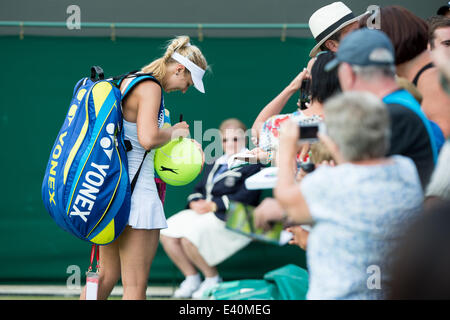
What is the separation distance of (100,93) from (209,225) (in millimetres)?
2300

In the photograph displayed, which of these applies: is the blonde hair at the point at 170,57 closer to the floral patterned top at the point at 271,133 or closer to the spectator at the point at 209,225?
→ the floral patterned top at the point at 271,133

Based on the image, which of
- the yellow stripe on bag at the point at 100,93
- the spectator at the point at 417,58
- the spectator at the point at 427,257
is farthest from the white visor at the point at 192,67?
the spectator at the point at 427,257

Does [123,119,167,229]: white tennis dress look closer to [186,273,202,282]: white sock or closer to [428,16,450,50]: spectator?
[428,16,450,50]: spectator

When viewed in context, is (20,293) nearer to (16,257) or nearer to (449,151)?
(16,257)

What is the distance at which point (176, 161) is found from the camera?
2.86 meters

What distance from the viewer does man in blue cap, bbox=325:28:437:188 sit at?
6.07ft

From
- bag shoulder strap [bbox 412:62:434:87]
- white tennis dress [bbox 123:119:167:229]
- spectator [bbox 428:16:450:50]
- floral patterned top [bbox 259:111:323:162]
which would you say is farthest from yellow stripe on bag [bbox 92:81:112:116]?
spectator [bbox 428:16:450:50]

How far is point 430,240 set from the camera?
123cm

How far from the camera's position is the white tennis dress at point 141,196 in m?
2.71

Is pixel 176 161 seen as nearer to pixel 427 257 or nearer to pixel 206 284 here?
pixel 427 257

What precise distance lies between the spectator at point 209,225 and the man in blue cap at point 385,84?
2.49 metres

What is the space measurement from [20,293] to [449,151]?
12.4 feet

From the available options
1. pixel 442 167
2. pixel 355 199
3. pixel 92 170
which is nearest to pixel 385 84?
pixel 442 167

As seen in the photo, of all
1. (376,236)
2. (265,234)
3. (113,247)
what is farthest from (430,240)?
(113,247)
